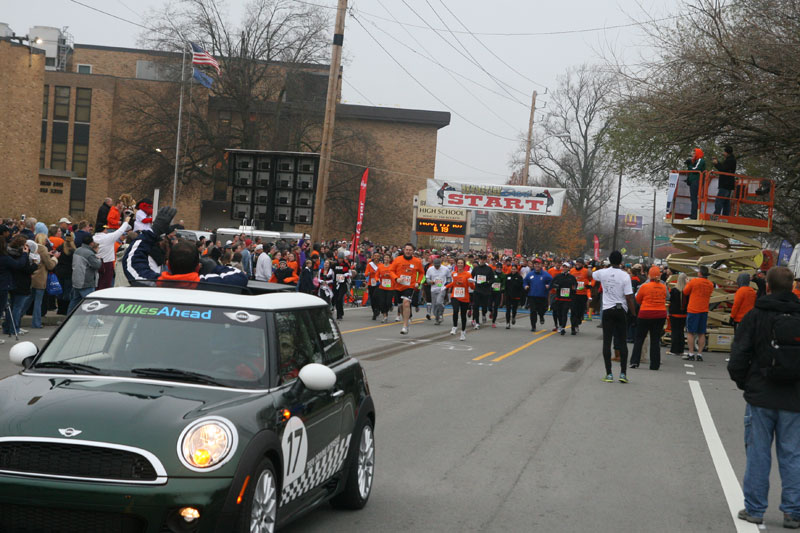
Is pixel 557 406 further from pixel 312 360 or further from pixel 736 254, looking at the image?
pixel 736 254

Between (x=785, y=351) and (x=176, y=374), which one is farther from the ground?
(x=785, y=351)

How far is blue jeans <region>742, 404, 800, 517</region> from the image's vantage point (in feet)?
21.7

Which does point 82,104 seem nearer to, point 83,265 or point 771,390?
point 83,265

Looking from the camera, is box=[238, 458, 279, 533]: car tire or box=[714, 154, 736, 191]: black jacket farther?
box=[714, 154, 736, 191]: black jacket

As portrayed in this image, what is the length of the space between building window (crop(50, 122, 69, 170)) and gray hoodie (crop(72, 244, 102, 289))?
57.1 m

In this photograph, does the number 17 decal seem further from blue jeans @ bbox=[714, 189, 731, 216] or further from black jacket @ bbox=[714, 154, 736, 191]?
blue jeans @ bbox=[714, 189, 731, 216]

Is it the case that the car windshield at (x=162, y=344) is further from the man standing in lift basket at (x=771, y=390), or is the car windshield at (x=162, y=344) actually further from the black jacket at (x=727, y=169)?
the black jacket at (x=727, y=169)

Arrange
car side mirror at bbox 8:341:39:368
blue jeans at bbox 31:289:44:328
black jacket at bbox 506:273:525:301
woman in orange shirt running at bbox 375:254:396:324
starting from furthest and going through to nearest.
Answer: black jacket at bbox 506:273:525:301 < woman in orange shirt running at bbox 375:254:396:324 < blue jeans at bbox 31:289:44:328 < car side mirror at bbox 8:341:39:368

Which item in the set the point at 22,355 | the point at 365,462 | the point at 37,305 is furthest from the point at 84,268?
the point at 22,355

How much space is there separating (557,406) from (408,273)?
1231cm

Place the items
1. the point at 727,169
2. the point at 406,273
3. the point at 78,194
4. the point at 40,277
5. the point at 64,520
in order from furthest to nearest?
the point at 78,194 → the point at 406,273 → the point at 727,169 → the point at 40,277 → the point at 64,520

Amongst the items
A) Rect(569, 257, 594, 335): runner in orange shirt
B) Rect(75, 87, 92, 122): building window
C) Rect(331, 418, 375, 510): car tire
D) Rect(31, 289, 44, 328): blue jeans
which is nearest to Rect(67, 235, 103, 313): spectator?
Rect(31, 289, 44, 328): blue jeans

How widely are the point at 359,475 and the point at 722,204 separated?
1828 cm

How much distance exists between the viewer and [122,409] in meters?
4.56
